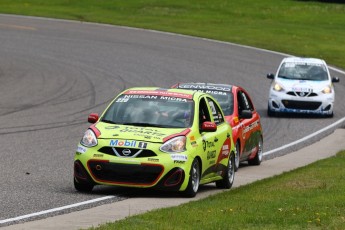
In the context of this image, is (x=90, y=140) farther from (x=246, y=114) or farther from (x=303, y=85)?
(x=303, y=85)

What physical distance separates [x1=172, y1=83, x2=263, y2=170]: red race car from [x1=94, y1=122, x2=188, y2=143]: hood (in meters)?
4.18

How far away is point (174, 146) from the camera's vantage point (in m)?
15.1

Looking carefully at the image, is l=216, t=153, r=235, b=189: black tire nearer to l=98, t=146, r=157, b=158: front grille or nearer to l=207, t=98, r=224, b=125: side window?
l=207, t=98, r=224, b=125: side window

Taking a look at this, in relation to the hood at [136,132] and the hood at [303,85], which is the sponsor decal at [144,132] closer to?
the hood at [136,132]

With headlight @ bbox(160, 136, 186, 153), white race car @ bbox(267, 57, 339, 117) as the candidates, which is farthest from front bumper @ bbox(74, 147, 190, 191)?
white race car @ bbox(267, 57, 339, 117)

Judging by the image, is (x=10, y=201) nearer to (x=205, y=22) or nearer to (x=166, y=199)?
(x=166, y=199)

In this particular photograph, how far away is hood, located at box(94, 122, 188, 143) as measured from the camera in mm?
15000

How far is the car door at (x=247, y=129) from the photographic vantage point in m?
20.2

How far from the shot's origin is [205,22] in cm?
5706

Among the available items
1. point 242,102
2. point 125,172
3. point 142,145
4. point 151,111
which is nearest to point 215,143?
point 151,111

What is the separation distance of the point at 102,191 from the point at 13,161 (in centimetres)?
340

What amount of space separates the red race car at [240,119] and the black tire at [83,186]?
4.67 m

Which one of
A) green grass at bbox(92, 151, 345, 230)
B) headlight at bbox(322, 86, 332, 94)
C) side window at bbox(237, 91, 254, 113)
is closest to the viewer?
green grass at bbox(92, 151, 345, 230)

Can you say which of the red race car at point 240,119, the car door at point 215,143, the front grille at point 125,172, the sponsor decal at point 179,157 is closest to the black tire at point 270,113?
the red race car at point 240,119
